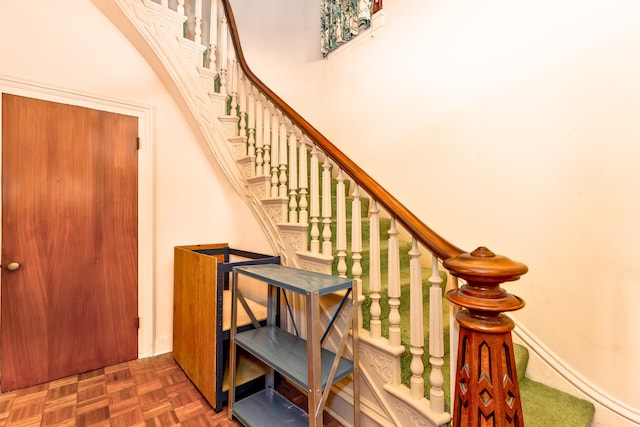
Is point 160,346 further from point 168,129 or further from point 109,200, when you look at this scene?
point 168,129

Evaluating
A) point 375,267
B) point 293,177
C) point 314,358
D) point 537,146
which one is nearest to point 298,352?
point 314,358

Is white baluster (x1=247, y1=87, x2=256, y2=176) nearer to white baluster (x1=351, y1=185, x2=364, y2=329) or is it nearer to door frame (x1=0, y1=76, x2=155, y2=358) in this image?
door frame (x1=0, y1=76, x2=155, y2=358)

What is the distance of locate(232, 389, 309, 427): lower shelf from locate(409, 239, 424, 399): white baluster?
0.68 meters

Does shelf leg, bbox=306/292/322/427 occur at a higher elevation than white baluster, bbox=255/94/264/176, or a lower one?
lower

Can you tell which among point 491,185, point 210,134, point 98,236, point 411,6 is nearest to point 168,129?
point 210,134

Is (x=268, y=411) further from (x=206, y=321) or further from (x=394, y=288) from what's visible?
(x=394, y=288)

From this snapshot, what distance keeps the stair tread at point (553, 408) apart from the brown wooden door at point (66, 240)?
8.82 feet

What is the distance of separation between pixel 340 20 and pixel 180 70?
5.58 ft

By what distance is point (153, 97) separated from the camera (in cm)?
233

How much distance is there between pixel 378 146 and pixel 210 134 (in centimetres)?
150

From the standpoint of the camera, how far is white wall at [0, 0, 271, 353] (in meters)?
1.87

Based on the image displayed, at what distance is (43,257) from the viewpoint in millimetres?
1899

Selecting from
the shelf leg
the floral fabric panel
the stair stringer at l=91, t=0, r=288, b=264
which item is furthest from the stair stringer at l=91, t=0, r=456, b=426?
the floral fabric panel

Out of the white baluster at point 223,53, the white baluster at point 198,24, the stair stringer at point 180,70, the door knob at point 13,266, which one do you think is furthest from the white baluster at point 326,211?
the door knob at point 13,266
